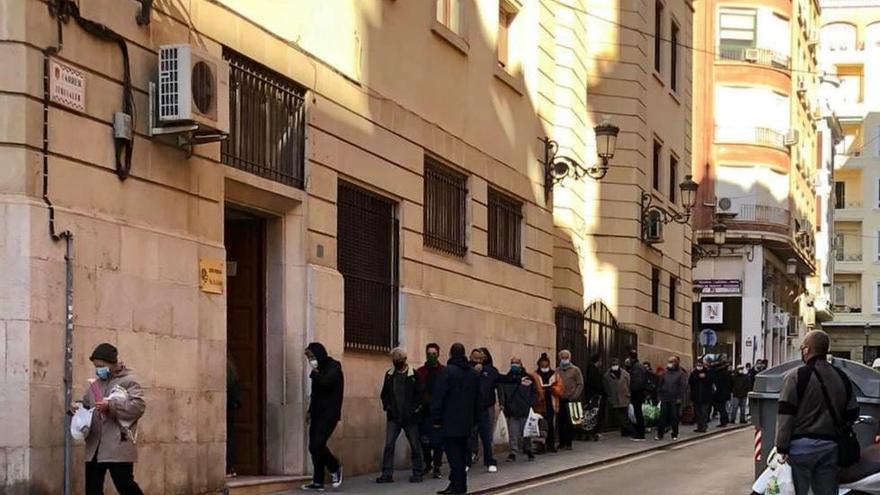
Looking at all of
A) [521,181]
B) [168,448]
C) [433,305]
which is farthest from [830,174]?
[168,448]

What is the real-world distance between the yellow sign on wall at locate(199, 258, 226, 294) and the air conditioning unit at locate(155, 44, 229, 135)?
1418 millimetres

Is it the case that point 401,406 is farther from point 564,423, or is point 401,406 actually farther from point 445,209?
point 564,423

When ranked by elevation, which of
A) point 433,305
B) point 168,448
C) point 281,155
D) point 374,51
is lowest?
point 168,448

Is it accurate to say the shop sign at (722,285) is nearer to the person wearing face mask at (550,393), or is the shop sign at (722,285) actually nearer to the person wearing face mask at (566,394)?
the person wearing face mask at (566,394)

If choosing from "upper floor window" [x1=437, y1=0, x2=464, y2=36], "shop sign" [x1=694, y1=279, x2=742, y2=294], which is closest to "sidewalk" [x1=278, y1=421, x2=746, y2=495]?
"upper floor window" [x1=437, y1=0, x2=464, y2=36]

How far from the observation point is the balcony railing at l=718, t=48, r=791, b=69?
Answer: 163 ft

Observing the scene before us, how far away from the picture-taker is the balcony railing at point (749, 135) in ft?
162

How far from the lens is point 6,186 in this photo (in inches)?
410

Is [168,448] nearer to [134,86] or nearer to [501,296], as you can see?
[134,86]

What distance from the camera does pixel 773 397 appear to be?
43.7 ft

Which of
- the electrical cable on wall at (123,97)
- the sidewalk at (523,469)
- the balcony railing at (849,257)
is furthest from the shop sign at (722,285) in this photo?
the electrical cable on wall at (123,97)

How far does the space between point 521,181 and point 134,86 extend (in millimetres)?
12228

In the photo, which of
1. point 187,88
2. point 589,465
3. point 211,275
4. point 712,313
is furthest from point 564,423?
point 712,313

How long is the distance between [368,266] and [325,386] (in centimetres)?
305
